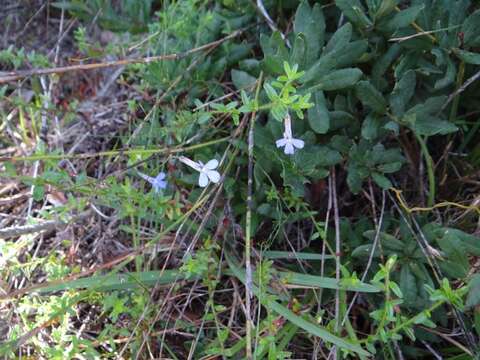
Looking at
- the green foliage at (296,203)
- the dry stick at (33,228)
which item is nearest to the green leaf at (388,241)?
the green foliage at (296,203)

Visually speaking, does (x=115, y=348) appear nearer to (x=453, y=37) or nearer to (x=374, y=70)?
(x=374, y=70)

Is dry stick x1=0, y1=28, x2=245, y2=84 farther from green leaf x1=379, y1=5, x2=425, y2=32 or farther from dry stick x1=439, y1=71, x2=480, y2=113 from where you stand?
dry stick x1=439, y1=71, x2=480, y2=113

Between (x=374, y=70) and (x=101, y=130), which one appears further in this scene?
(x=101, y=130)

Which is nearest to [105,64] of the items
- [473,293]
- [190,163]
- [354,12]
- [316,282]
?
[190,163]

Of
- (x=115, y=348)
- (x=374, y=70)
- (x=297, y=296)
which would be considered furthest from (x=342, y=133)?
(x=115, y=348)

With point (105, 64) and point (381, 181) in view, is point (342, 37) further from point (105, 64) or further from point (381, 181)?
point (105, 64)
